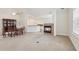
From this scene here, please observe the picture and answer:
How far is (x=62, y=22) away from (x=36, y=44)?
0.58 meters

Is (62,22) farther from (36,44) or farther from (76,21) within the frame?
(36,44)

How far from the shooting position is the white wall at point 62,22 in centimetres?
190

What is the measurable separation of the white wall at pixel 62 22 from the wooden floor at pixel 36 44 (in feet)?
0.34

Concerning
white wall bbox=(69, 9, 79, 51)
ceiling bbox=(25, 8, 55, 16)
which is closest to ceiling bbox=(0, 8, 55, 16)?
ceiling bbox=(25, 8, 55, 16)

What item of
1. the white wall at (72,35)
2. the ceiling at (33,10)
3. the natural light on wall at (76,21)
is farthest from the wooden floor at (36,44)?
the ceiling at (33,10)

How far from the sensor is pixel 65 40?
1.90 m

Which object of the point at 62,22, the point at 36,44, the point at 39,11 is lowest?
the point at 36,44

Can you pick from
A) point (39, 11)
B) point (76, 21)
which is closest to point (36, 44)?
point (39, 11)

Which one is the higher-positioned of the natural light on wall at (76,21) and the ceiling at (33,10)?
the ceiling at (33,10)

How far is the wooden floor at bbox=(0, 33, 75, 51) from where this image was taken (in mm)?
1870

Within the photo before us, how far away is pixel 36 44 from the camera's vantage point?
1.88 metres

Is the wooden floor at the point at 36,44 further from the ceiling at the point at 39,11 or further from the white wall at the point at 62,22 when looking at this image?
the ceiling at the point at 39,11

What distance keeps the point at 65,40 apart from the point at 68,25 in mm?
261
